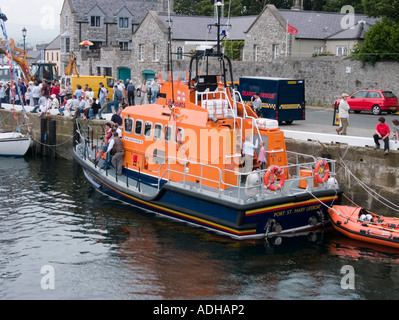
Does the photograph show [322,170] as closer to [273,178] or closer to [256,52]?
[273,178]

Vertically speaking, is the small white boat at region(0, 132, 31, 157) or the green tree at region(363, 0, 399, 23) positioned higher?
the green tree at region(363, 0, 399, 23)

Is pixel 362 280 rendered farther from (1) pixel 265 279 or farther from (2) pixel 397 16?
(2) pixel 397 16

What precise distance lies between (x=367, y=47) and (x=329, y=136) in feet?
51.1

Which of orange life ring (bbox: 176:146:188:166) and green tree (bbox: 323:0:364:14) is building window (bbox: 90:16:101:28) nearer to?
green tree (bbox: 323:0:364:14)

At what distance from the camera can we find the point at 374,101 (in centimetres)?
2844

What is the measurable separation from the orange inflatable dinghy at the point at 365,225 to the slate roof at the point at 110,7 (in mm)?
43222

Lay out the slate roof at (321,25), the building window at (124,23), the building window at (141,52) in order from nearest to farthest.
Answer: the slate roof at (321,25), the building window at (141,52), the building window at (124,23)

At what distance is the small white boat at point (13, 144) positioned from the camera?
23.3m

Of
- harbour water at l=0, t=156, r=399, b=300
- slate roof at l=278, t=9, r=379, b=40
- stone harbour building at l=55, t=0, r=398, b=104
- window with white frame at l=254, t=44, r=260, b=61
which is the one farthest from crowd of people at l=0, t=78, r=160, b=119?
slate roof at l=278, t=9, r=379, b=40

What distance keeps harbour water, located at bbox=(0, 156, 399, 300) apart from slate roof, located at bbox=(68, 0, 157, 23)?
130 ft

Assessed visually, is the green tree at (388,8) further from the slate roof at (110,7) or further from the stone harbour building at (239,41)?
the slate roof at (110,7)

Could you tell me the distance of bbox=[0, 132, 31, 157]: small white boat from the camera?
23328 millimetres

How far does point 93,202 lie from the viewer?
16.9 meters

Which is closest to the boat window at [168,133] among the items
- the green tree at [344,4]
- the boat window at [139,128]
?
the boat window at [139,128]
